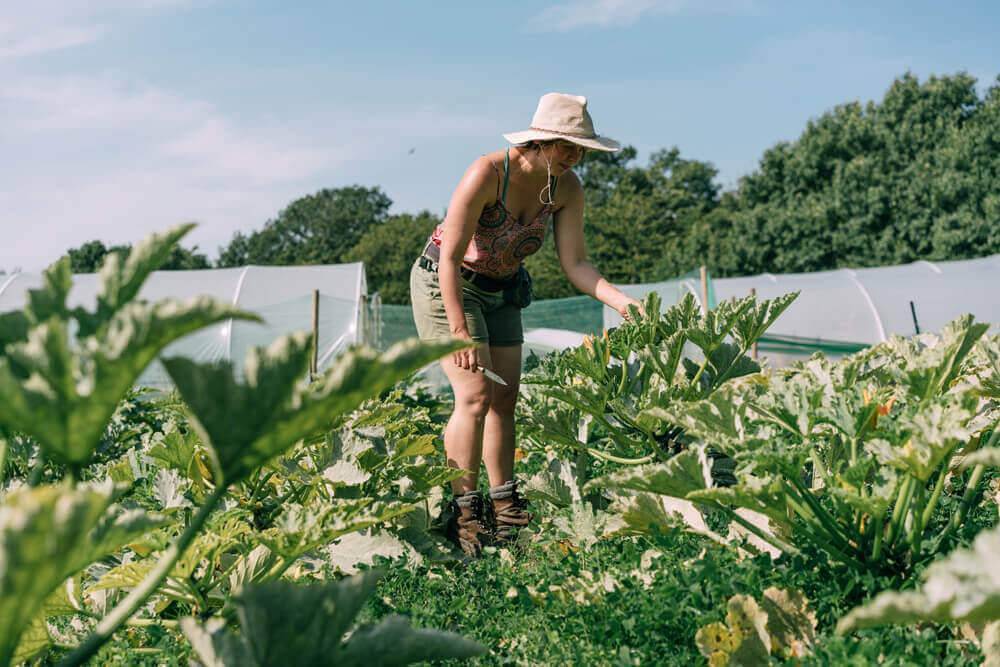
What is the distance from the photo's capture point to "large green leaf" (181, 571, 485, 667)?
4.31 feet

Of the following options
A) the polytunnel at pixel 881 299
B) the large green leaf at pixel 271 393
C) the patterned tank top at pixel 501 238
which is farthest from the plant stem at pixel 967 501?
the polytunnel at pixel 881 299

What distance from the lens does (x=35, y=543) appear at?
1.05 m

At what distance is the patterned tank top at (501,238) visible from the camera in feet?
12.1

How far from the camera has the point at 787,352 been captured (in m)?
13.4

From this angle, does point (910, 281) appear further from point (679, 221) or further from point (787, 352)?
point (679, 221)

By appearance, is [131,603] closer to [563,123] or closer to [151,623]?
[151,623]

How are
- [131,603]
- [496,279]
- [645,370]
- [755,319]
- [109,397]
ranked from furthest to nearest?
[496,279] → [645,370] → [755,319] → [131,603] → [109,397]

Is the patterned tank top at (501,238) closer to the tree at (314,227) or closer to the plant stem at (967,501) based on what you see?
the plant stem at (967,501)

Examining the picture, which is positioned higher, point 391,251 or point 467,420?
point 391,251

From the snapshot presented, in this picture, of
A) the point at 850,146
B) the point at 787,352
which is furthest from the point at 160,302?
the point at 850,146

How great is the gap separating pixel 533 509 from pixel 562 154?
1454 millimetres

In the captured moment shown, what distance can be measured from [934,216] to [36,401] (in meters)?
30.3

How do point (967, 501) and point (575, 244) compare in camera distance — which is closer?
point (967, 501)

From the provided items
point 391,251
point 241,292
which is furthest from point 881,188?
point 391,251
